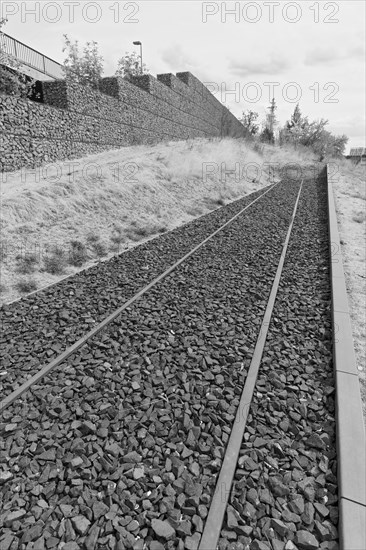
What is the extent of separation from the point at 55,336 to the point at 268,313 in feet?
10.6

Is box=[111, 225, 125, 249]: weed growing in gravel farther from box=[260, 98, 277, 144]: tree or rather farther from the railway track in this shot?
box=[260, 98, 277, 144]: tree

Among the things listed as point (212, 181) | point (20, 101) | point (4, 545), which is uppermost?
point (20, 101)

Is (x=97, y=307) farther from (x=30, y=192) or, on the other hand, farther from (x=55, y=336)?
(x=30, y=192)

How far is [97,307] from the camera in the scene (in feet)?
18.3

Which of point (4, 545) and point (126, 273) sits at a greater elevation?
point (126, 273)

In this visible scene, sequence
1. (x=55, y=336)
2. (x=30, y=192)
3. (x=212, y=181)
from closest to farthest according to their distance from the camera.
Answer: (x=55, y=336), (x=30, y=192), (x=212, y=181)

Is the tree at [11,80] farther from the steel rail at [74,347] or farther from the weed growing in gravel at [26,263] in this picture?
the steel rail at [74,347]

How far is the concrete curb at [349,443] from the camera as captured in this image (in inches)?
88.0

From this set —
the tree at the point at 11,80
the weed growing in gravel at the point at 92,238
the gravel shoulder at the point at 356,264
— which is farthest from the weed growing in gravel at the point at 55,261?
the tree at the point at 11,80

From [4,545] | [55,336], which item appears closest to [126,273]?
[55,336]

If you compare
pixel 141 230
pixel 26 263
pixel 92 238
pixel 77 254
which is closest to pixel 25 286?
pixel 26 263

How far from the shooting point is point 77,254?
8406mm

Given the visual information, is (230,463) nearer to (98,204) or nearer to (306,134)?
(98,204)

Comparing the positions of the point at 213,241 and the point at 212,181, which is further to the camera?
the point at 212,181
